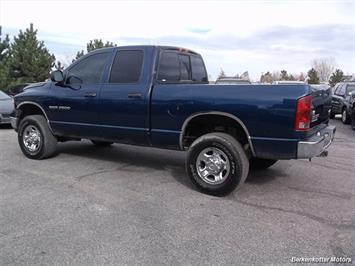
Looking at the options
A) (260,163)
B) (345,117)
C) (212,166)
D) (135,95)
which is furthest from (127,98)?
(345,117)

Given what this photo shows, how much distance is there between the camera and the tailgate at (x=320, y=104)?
4934mm

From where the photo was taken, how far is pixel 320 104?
17.2ft

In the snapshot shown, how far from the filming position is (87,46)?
27.5 m

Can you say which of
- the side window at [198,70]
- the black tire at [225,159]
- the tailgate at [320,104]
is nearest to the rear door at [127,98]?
the black tire at [225,159]

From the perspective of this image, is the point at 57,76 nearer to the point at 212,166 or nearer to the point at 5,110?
the point at 212,166

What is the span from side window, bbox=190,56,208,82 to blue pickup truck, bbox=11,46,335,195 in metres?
0.02

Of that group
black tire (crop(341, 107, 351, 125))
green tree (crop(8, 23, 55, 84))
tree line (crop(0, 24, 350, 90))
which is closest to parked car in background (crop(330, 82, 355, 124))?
black tire (crop(341, 107, 351, 125))

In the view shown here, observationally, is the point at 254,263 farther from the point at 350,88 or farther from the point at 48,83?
the point at 350,88

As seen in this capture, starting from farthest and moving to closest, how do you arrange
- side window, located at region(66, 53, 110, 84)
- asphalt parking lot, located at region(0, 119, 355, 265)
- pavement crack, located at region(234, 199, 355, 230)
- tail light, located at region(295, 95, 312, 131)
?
side window, located at region(66, 53, 110, 84), tail light, located at region(295, 95, 312, 131), pavement crack, located at region(234, 199, 355, 230), asphalt parking lot, located at region(0, 119, 355, 265)

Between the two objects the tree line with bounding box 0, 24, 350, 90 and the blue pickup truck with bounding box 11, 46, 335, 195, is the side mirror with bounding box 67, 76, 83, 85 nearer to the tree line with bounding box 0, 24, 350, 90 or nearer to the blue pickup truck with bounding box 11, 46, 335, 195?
the blue pickup truck with bounding box 11, 46, 335, 195

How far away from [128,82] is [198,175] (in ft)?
6.10

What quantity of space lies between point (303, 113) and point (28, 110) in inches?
204

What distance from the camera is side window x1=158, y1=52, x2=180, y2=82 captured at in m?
6.10

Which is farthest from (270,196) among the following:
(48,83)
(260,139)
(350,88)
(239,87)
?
(350,88)
